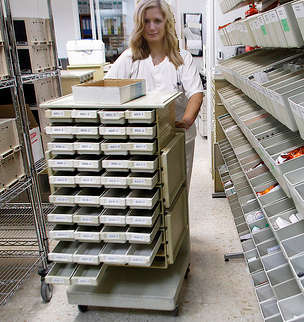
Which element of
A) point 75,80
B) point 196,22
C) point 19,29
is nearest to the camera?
point 19,29

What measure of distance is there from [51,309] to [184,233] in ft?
3.26

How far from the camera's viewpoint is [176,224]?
2.36m

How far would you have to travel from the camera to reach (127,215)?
204 centimetres

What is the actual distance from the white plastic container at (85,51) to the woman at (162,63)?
2790 mm

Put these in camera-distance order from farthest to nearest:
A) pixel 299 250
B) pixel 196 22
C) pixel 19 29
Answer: pixel 196 22 → pixel 19 29 → pixel 299 250

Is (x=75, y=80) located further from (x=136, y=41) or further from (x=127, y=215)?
(x=127, y=215)

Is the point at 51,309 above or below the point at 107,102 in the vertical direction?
below

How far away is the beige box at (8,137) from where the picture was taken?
8.05ft

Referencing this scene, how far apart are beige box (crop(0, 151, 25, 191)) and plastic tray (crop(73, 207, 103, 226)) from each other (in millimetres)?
632

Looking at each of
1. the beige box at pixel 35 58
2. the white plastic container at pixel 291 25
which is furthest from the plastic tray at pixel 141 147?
the beige box at pixel 35 58

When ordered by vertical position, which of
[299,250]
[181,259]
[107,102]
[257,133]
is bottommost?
[181,259]

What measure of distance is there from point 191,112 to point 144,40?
2.10 feet

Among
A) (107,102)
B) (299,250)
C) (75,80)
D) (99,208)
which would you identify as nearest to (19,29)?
(75,80)

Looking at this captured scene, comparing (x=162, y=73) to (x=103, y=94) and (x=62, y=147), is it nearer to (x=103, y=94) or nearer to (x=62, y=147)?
(x=103, y=94)
